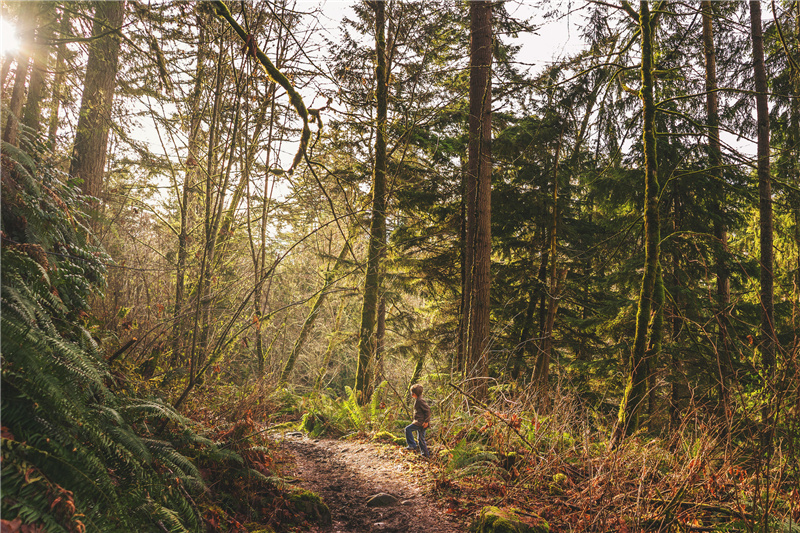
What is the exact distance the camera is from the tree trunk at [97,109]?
6.76 metres

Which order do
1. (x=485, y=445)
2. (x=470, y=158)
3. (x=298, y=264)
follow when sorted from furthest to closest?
(x=298, y=264) → (x=470, y=158) → (x=485, y=445)

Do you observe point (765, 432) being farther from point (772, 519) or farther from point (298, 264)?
point (298, 264)

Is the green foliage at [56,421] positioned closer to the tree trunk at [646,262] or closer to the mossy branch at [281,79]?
the mossy branch at [281,79]

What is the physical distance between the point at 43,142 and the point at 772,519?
21.7ft

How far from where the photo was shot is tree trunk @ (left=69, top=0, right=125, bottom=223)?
6758mm

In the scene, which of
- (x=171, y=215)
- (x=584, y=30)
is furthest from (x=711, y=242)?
(x=171, y=215)

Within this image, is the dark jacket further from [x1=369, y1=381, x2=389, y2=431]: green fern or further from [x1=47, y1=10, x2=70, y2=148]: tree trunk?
[x1=47, y1=10, x2=70, y2=148]: tree trunk

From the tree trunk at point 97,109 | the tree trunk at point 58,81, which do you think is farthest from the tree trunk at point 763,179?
the tree trunk at point 97,109

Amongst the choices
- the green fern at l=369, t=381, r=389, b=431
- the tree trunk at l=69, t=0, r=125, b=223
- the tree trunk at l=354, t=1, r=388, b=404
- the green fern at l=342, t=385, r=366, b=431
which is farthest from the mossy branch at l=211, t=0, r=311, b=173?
the tree trunk at l=354, t=1, r=388, b=404

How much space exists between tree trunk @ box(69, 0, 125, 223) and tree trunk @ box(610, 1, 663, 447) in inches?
343

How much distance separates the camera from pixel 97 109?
680cm

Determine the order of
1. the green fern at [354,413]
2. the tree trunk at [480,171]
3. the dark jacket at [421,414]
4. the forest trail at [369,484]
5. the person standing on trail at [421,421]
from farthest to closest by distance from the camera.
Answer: the green fern at [354,413] → the tree trunk at [480,171] → the dark jacket at [421,414] → the person standing on trail at [421,421] → the forest trail at [369,484]

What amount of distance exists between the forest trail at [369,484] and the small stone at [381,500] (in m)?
0.05

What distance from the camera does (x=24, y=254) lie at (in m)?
2.29
